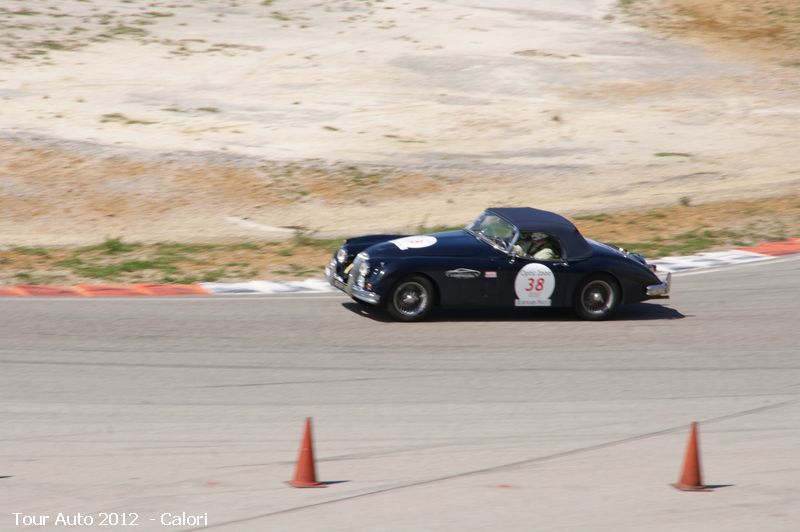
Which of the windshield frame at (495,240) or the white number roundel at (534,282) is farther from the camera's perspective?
the windshield frame at (495,240)

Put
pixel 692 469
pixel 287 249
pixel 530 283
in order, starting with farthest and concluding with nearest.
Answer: pixel 287 249
pixel 530 283
pixel 692 469

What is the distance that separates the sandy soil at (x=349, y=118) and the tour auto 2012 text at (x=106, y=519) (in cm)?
1201

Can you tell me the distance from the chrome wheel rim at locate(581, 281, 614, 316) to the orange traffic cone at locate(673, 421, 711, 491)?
5532mm

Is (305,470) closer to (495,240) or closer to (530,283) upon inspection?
(530,283)

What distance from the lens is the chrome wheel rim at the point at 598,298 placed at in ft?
43.9

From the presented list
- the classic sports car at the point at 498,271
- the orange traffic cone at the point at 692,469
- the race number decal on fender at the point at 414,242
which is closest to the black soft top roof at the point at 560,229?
the classic sports car at the point at 498,271

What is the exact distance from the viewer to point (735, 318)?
13.6 m

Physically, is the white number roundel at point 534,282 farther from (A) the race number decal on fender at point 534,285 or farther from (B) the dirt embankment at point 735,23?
(B) the dirt embankment at point 735,23

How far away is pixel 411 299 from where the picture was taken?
12914mm

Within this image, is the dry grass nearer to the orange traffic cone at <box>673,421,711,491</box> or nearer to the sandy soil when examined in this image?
the sandy soil

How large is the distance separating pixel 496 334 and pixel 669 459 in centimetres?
411

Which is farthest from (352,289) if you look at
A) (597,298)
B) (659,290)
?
→ (659,290)

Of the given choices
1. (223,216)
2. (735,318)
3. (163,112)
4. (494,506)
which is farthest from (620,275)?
(163,112)

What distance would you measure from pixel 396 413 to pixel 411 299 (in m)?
3.39
